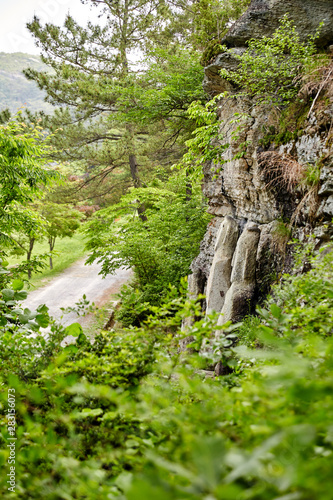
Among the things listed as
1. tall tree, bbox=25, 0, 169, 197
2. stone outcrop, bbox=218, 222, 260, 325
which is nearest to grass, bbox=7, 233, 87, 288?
tall tree, bbox=25, 0, 169, 197

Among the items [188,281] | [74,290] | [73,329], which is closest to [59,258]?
[74,290]

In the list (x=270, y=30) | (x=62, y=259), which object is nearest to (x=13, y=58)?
(x=62, y=259)

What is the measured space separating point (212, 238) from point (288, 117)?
3.48 m

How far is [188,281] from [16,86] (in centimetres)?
9680

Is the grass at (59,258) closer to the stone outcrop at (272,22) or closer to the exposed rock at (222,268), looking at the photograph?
the exposed rock at (222,268)

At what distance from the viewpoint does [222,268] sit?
6.12 metres

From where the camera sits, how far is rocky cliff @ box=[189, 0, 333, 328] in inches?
166

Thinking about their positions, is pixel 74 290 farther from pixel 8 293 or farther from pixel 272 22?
pixel 272 22

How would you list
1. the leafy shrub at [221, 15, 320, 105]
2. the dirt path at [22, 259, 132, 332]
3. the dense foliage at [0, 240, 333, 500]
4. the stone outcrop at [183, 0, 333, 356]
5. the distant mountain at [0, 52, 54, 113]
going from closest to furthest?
the dense foliage at [0, 240, 333, 500], the stone outcrop at [183, 0, 333, 356], the leafy shrub at [221, 15, 320, 105], the dirt path at [22, 259, 132, 332], the distant mountain at [0, 52, 54, 113]

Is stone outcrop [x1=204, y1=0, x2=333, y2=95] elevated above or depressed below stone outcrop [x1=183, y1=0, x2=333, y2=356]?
above

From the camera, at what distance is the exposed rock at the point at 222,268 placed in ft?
19.7

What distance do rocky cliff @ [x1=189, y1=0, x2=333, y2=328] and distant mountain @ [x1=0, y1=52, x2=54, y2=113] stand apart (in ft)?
243

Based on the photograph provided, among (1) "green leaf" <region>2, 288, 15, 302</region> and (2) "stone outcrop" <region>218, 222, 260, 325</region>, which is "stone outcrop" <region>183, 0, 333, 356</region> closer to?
(2) "stone outcrop" <region>218, 222, 260, 325</region>

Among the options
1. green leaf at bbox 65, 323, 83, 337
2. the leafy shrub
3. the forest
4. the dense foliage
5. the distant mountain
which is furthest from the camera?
the distant mountain
